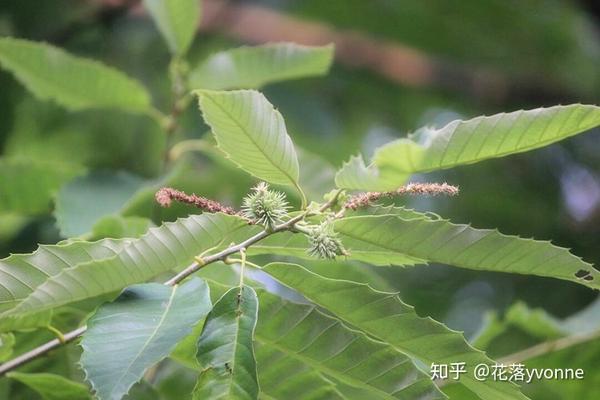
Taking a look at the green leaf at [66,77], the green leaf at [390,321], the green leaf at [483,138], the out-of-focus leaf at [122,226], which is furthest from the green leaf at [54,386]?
the green leaf at [66,77]

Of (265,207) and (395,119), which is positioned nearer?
(265,207)

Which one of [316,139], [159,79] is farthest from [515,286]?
[159,79]

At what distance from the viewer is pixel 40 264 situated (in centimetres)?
87

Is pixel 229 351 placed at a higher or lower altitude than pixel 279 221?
lower

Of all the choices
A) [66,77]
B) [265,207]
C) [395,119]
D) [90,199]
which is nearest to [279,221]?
[265,207]

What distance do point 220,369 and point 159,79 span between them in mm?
1760

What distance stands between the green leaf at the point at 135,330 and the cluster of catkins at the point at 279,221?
0.09m

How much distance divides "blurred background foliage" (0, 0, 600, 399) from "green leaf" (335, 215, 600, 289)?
0.54 meters

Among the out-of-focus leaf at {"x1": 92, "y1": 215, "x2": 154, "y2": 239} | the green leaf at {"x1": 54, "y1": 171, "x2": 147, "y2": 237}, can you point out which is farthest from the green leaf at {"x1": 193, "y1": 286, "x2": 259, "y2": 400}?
the green leaf at {"x1": 54, "y1": 171, "x2": 147, "y2": 237}

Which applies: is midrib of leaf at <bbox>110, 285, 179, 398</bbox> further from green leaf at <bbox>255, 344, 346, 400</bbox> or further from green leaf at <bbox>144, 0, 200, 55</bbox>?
green leaf at <bbox>144, 0, 200, 55</bbox>

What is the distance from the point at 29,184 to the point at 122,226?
1.54ft

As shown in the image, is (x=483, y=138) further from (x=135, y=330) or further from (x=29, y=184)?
(x=29, y=184)

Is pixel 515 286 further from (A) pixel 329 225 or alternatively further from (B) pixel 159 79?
(A) pixel 329 225

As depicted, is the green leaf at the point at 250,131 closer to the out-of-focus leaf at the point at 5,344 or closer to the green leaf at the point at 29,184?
the out-of-focus leaf at the point at 5,344
